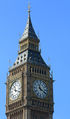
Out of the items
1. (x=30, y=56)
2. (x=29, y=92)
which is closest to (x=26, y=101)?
(x=29, y=92)

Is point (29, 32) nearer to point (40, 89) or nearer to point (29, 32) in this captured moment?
point (29, 32)

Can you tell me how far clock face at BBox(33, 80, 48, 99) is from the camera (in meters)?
133

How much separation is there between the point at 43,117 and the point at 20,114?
5.25 metres

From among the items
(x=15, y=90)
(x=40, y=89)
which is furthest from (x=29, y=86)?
(x=15, y=90)

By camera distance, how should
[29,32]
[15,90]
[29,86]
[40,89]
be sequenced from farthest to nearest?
1. [29,32]
2. [15,90]
3. [40,89]
4. [29,86]

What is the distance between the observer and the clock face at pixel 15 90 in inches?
5242

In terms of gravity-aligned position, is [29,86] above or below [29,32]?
below

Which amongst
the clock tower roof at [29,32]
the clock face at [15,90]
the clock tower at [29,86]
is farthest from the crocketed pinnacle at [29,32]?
the clock face at [15,90]

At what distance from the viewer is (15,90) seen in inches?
5285

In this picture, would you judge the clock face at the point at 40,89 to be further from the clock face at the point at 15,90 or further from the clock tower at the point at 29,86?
the clock face at the point at 15,90

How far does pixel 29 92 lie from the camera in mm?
131375

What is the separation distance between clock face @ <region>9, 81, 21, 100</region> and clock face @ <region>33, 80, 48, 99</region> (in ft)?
11.8

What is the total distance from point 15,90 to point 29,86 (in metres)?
4.33

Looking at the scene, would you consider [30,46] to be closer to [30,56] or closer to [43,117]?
[30,56]
